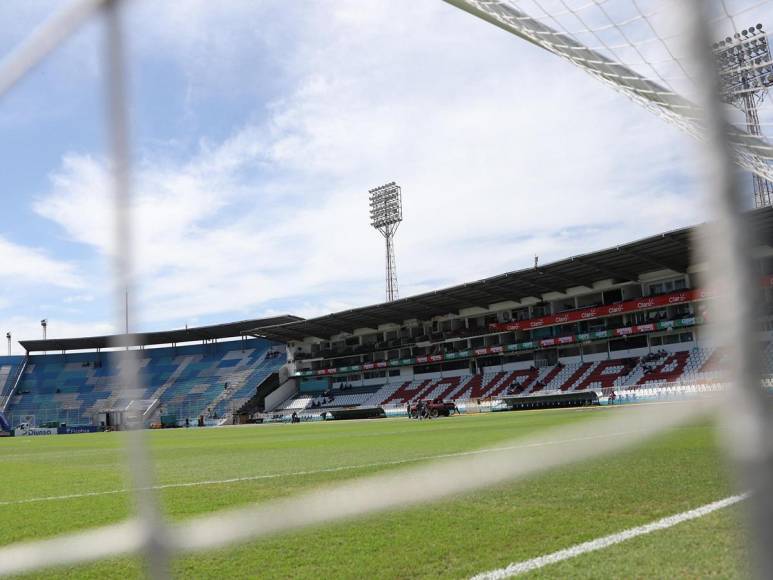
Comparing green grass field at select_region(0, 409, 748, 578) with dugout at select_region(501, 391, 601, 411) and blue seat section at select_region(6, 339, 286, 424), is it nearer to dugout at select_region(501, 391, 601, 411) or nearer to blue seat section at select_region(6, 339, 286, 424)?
dugout at select_region(501, 391, 601, 411)

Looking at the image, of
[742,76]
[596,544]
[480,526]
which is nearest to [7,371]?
[480,526]

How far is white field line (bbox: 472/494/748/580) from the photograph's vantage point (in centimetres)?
290

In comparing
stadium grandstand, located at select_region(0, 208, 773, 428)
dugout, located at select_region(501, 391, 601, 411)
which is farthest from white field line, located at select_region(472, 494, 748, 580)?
dugout, located at select_region(501, 391, 601, 411)

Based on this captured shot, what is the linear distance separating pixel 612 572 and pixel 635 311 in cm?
3337

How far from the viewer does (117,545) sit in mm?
1524

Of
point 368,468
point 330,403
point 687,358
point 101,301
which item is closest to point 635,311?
point 687,358

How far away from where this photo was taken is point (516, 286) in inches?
1480

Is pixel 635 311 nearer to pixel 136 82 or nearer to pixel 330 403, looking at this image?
pixel 330 403

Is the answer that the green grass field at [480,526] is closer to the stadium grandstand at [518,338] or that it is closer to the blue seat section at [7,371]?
the stadium grandstand at [518,338]

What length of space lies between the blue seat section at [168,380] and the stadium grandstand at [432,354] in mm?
118

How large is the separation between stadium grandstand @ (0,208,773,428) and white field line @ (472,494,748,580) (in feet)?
58.4

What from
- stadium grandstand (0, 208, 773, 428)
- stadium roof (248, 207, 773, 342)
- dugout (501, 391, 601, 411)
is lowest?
dugout (501, 391, 601, 411)

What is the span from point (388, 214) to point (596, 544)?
50.8 metres

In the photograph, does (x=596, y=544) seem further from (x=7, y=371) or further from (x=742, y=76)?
(x=7, y=371)
